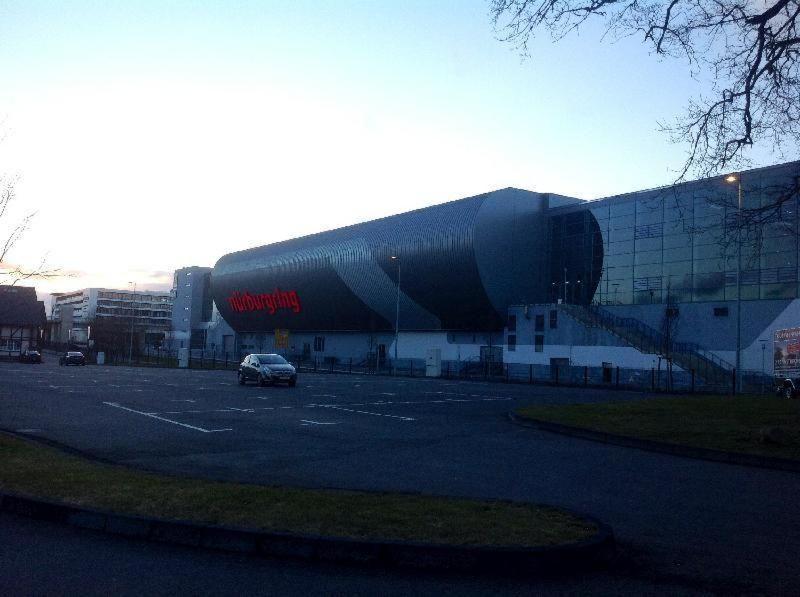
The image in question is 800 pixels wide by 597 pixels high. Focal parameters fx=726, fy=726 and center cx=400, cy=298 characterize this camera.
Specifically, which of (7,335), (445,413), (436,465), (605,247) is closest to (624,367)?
(605,247)

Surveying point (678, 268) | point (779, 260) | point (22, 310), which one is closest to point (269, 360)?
point (678, 268)

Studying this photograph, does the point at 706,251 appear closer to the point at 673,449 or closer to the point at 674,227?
the point at 674,227

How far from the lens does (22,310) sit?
83438mm

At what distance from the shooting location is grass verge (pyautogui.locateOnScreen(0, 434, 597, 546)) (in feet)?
21.2

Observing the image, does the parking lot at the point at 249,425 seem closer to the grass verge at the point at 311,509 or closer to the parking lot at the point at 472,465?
the parking lot at the point at 472,465

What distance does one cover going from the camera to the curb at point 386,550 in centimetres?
594

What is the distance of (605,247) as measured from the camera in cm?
5691

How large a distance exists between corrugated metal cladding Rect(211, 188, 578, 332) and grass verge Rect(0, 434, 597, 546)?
49.1 meters

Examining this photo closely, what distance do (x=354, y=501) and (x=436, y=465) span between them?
3.99 metres

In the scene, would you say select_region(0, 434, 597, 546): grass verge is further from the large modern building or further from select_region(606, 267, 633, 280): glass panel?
select_region(606, 267, 633, 280): glass panel

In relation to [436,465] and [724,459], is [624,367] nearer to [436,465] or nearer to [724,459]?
[724,459]

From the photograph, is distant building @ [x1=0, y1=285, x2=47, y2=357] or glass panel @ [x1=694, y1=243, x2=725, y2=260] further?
distant building @ [x1=0, y1=285, x2=47, y2=357]

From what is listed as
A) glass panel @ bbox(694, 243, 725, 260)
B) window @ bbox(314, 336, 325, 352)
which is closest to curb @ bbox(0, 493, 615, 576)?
glass panel @ bbox(694, 243, 725, 260)

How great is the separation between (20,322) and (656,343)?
69987mm
